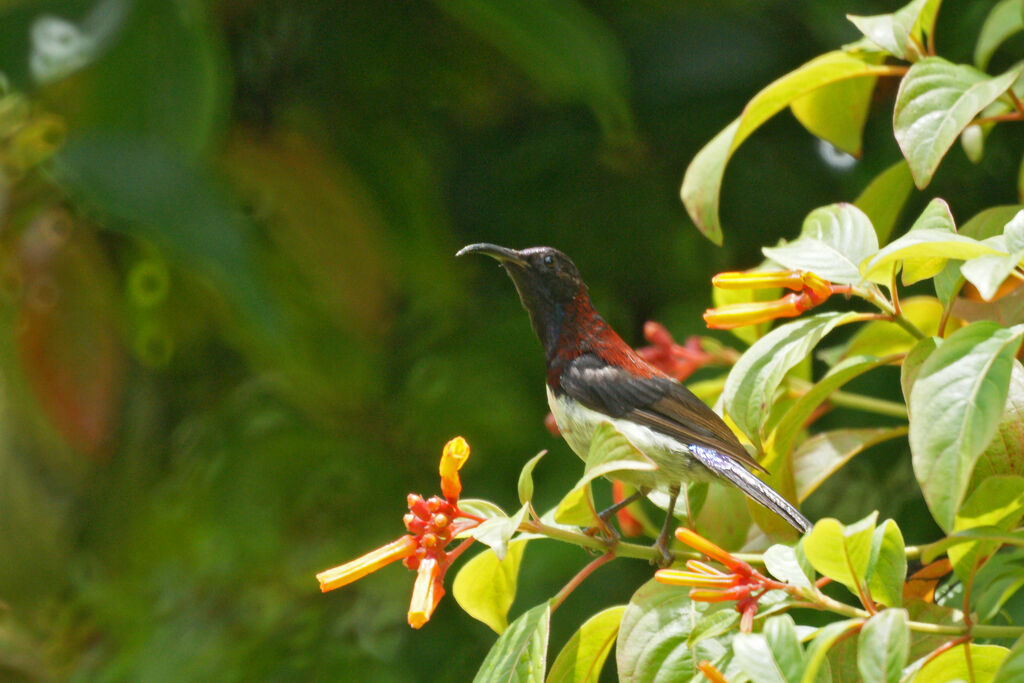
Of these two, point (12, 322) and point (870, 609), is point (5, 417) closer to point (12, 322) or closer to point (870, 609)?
point (12, 322)

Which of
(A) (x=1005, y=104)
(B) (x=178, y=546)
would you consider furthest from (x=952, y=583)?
(B) (x=178, y=546)

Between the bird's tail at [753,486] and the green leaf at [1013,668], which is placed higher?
the green leaf at [1013,668]

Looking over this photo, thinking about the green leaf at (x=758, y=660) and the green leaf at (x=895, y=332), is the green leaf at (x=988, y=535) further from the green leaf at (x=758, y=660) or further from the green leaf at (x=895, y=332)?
the green leaf at (x=895, y=332)

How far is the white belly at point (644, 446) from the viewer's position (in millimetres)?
Answer: 1535

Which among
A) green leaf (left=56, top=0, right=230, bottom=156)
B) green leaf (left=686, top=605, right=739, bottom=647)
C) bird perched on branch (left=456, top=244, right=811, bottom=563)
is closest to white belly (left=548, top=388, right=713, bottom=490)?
bird perched on branch (left=456, top=244, right=811, bottom=563)

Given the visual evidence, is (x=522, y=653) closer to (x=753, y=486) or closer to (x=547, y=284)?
(x=753, y=486)

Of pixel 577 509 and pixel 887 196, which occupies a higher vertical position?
pixel 887 196

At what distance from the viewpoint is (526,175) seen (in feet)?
9.23

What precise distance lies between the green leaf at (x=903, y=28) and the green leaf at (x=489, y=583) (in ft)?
2.81

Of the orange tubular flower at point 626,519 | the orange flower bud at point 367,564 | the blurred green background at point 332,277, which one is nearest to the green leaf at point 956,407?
the orange flower bud at point 367,564

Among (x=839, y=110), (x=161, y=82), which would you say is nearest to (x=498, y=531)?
(x=839, y=110)

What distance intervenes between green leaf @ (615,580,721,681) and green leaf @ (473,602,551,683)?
0.10 metres

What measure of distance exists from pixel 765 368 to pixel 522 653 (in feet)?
1.52

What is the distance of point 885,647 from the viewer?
2.85 feet
